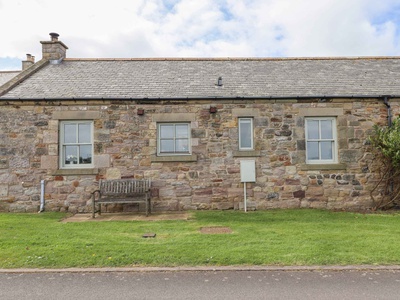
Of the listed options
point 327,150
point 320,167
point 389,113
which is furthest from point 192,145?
point 389,113

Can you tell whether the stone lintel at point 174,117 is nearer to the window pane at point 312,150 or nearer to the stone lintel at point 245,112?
the stone lintel at point 245,112

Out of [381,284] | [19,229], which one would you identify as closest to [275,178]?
[381,284]

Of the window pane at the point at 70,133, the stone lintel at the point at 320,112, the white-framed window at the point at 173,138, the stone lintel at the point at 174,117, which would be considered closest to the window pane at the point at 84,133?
the window pane at the point at 70,133

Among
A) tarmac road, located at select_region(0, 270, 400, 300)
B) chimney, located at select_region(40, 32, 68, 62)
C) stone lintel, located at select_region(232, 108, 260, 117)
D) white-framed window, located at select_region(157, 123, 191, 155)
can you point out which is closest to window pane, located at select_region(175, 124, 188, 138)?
white-framed window, located at select_region(157, 123, 191, 155)

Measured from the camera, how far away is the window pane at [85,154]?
1061 cm

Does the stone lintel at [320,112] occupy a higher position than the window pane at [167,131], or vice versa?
the stone lintel at [320,112]

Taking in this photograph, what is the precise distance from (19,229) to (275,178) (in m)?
7.32

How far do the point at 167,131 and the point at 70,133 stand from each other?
3163mm

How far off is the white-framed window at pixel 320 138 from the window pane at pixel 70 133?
7640 millimetres

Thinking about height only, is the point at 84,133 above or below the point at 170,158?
above

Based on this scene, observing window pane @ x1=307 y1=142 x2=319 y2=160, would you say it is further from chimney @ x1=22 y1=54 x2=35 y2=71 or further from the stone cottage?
chimney @ x1=22 y1=54 x2=35 y2=71

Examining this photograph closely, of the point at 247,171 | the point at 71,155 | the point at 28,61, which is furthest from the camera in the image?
the point at 28,61

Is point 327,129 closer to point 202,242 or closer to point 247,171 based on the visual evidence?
point 247,171

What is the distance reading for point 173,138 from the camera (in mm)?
10703
